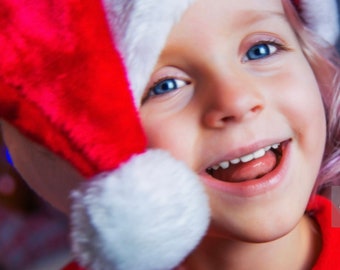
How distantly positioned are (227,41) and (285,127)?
138 mm

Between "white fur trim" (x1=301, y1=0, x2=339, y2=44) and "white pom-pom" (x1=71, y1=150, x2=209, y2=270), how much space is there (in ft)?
1.31

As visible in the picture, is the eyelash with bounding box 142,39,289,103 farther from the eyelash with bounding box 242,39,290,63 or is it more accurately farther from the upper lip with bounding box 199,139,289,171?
the upper lip with bounding box 199,139,289,171

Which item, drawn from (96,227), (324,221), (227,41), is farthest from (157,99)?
(324,221)

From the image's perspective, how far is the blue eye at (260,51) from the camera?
80 centimetres

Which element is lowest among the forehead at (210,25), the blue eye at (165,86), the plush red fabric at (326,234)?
the plush red fabric at (326,234)

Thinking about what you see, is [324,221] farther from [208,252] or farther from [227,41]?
[227,41]

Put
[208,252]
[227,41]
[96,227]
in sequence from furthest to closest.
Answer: [208,252]
[227,41]
[96,227]

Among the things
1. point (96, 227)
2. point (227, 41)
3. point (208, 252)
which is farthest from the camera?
point (208, 252)

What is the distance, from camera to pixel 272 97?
773mm

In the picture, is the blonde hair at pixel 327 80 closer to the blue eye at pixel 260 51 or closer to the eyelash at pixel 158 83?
the blue eye at pixel 260 51

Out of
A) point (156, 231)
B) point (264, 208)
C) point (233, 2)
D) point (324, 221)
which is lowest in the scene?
point (324, 221)

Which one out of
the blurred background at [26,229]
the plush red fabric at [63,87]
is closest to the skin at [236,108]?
the plush red fabric at [63,87]

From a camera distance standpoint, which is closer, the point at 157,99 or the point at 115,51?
the point at 115,51

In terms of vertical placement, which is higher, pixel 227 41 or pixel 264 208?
pixel 227 41
